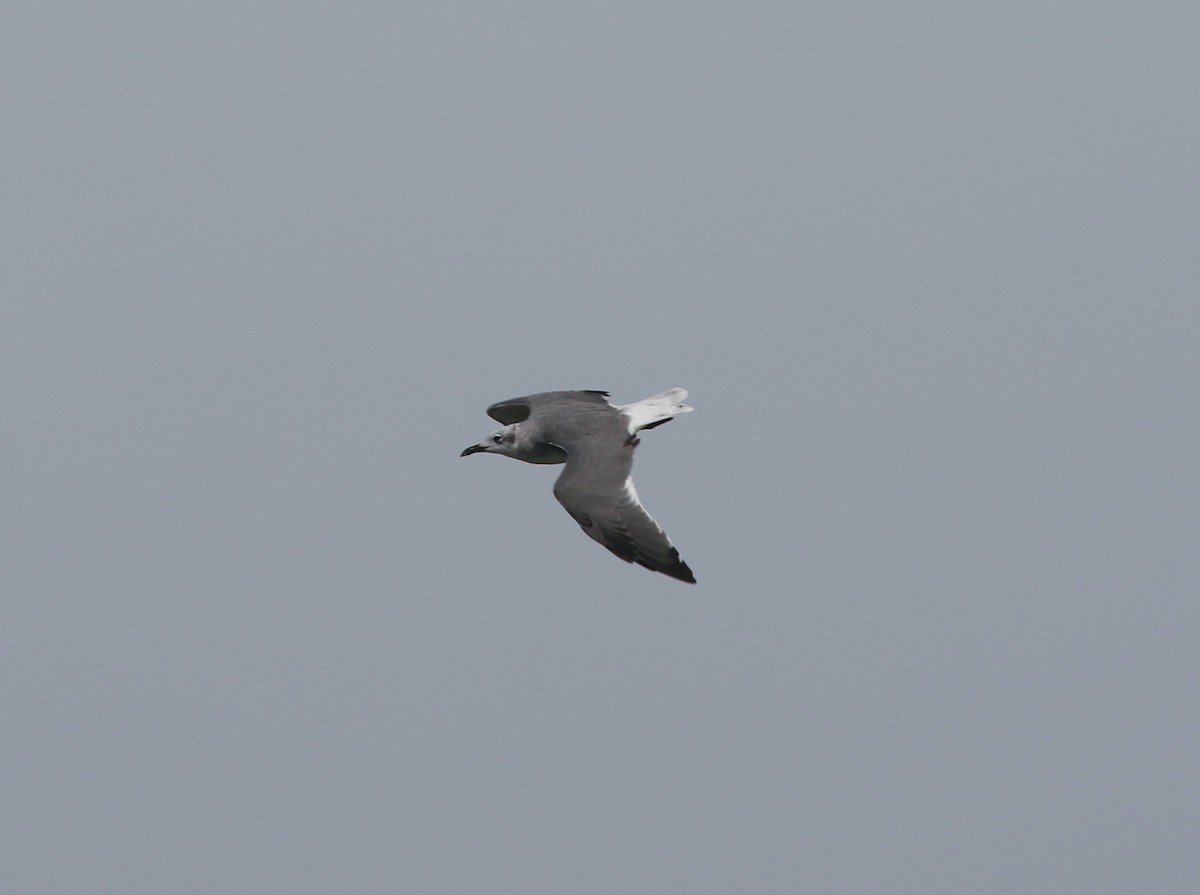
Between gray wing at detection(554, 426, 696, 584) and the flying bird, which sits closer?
gray wing at detection(554, 426, 696, 584)

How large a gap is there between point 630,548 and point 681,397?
3914 millimetres

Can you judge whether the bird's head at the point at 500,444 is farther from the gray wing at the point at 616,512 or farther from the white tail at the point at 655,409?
the gray wing at the point at 616,512

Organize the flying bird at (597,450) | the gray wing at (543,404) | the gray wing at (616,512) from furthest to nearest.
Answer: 1. the gray wing at (543,404)
2. the flying bird at (597,450)
3. the gray wing at (616,512)

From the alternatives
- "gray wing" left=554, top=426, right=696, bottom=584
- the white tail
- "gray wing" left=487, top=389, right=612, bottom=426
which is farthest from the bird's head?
"gray wing" left=554, top=426, right=696, bottom=584

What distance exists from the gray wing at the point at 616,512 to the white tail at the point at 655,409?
1.57m

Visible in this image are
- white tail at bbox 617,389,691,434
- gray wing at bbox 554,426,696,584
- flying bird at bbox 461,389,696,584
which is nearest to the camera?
gray wing at bbox 554,426,696,584

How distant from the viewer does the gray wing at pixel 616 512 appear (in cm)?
1727

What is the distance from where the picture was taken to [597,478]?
58.7ft

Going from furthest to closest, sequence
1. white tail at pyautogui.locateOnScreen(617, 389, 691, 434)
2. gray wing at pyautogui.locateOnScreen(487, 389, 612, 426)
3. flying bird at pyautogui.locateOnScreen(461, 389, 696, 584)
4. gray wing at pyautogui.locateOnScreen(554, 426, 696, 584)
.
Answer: gray wing at pyautogui.locateOnScreen(487, 389, 612, 426), white tail at pyautogui.locateOnScreen(617, 389, 691, 434), flying bird at pyautogui.locateOnScreen(461, 389, 696, 584), gray wing at pyautogui.locateOnScreen(554, 426, 696, 584)

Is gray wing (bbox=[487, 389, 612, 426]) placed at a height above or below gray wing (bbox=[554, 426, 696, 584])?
above

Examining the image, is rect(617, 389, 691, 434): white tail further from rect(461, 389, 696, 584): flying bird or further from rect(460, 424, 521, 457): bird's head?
rect(460, 424, 521, 457): bird's head

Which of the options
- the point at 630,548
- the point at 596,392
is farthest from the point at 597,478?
the point at 596,392

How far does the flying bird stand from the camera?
1738cm

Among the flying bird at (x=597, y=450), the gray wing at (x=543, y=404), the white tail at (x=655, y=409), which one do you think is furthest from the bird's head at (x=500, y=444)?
the white tail at (x=655, y=409)
